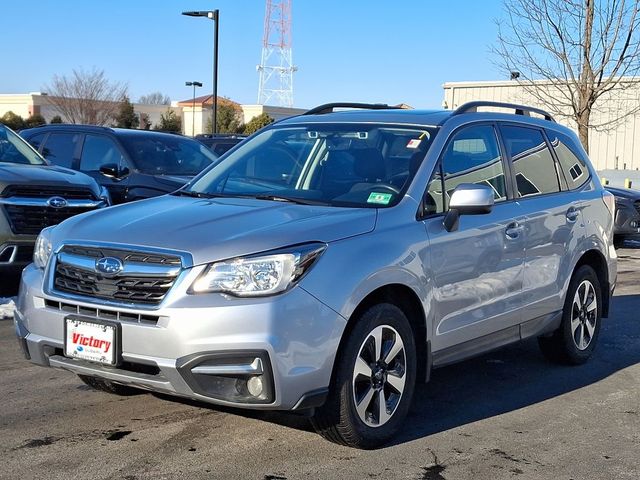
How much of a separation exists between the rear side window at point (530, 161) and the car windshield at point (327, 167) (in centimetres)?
93

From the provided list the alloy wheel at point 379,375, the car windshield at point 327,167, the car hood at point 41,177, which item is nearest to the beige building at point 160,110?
the car hood at point 41,177

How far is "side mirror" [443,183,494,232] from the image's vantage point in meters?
4.93

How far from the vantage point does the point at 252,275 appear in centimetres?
405

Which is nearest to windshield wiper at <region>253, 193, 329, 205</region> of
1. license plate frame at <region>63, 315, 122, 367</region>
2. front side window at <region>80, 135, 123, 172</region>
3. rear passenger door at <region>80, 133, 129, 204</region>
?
license plate frame at <region>63, 315, 122, 367</region>

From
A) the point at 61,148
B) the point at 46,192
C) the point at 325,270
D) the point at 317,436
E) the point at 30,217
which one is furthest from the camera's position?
the point at 61,148

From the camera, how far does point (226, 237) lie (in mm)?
4211

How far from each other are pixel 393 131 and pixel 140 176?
5.55 meters

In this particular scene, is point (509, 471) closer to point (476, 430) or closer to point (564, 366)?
point (476, 430)

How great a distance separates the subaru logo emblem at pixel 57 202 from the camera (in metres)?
8.34

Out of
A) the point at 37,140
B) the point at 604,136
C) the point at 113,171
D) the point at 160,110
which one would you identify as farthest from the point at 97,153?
the point at 160,110

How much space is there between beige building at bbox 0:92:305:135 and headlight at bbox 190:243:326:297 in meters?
54.0

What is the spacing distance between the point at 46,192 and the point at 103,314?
4553 millimetres

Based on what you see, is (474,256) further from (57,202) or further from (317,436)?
(57,202)

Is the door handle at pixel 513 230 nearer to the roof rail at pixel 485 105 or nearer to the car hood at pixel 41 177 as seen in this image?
the roof rail at pixel 485 105
